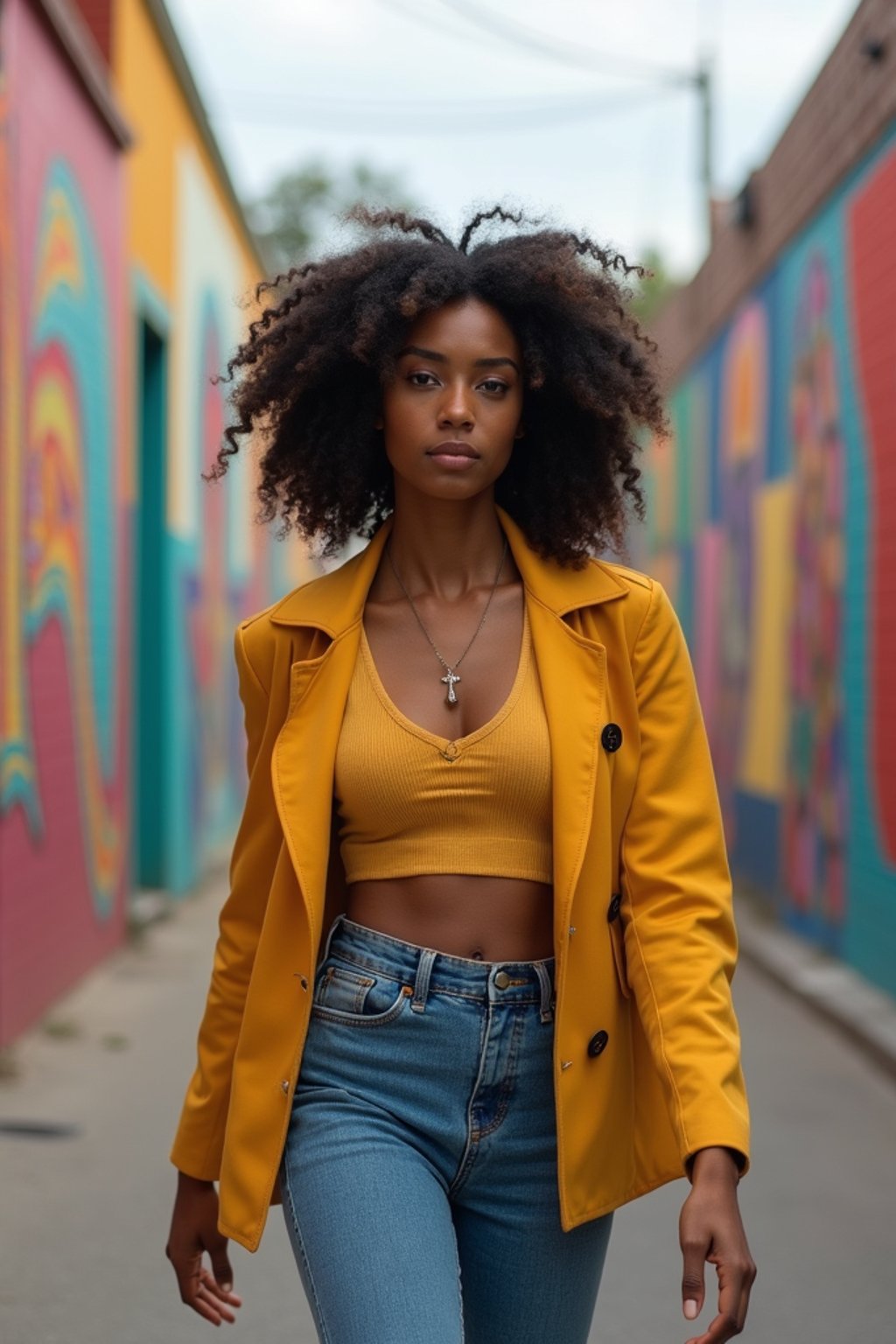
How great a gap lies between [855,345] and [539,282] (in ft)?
21.6

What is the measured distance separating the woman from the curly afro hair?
0.04 ft

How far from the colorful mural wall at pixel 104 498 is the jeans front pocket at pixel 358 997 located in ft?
12.0

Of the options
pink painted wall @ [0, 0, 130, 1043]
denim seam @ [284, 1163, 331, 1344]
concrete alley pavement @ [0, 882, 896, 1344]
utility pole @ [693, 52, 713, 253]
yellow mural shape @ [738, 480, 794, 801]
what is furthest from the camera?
utility pole @ [693, 52, 713, 253]

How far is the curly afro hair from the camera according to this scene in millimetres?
2875

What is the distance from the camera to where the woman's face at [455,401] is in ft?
9.11

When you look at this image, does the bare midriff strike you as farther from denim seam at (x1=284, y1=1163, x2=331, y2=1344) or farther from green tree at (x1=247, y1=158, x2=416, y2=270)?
green tree at (x1=247, y1=158, x2=416, y2=270)

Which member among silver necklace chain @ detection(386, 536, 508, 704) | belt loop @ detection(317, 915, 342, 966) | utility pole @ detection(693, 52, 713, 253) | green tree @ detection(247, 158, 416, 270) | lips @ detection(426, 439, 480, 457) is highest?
green tree @ detection(247, 158, 416, 270)

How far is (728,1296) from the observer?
2.33 metres

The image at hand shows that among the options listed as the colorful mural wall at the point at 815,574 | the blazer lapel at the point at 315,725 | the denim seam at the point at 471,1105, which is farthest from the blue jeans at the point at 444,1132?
the colorful mural wall at the point at 815,574

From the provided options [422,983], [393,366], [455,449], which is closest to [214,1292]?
[422,983]

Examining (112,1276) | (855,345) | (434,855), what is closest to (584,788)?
(434,855)

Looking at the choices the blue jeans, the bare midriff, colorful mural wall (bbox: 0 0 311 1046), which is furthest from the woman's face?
colorful mural wall (bbox: 0 0 311 1046)

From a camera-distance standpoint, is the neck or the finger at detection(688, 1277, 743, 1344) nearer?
the finger at detection(688, 1277, 743, 1344)

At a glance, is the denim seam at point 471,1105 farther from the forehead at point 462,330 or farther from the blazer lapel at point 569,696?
the forehead at point 462,330
